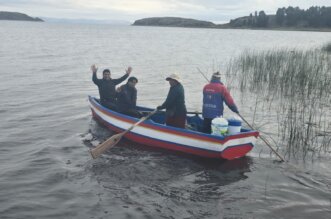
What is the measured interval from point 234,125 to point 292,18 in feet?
386

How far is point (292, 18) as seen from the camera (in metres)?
118

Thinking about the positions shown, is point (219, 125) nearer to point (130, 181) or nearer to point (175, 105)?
point (175, 105)

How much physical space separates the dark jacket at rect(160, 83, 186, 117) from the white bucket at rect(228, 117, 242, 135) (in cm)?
139

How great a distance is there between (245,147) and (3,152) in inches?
252

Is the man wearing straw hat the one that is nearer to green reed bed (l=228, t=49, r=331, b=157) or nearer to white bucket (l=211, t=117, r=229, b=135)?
white bucket (l=211, t=117, r=229, b=135)

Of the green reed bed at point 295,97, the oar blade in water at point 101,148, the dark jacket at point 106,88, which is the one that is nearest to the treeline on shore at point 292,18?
the green reed bed at point 295,97

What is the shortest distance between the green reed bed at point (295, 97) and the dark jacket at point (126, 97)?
457 cm

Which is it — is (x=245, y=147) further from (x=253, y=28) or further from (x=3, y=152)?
(x=253, y=28)

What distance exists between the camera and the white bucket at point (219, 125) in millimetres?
9414

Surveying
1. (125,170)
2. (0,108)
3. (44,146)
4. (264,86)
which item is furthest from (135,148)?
(264,86)

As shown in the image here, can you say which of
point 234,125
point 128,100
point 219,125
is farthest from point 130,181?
point 128,100

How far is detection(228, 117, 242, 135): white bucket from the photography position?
9625mm

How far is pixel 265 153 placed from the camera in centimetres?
1055

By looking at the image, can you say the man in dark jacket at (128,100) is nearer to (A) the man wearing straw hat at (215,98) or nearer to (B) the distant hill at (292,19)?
(A) the man wearing straw hat at (215,98)
